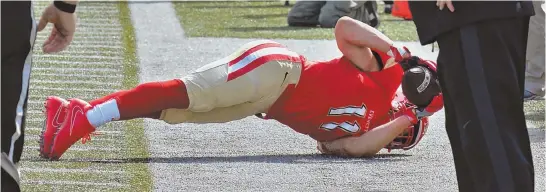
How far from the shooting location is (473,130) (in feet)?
11.5

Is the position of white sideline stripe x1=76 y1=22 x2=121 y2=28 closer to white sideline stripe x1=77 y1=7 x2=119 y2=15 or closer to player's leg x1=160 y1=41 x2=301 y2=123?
white sideline stripe x1=77 y1=7 x2=119 y2=15

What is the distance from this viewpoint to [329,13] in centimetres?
1055

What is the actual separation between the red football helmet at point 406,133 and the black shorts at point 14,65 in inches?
95.8

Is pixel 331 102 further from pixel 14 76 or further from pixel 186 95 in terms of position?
pixel 14 76

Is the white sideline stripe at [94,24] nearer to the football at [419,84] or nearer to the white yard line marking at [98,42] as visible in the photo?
the white yard line marking at [98,42]

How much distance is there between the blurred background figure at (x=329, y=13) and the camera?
10.4 m

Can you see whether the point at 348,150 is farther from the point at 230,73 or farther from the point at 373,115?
the point at 230,73

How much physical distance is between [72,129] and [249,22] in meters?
6.05

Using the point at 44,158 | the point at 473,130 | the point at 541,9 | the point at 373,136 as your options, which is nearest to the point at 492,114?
Result: the point at 473,130

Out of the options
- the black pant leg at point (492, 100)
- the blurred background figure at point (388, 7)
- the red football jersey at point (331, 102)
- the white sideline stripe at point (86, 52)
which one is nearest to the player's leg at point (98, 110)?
the red football jersey at point (331, 102)

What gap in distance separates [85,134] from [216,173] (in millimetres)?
590

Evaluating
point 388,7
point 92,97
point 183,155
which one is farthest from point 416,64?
point 388,7

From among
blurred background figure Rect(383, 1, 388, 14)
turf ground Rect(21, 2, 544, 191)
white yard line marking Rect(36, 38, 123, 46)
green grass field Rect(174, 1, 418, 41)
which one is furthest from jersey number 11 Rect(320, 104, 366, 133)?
blurred background figure Rect(383, 1, 388, 14)

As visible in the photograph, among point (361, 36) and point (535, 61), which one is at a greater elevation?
point (361, 36)
